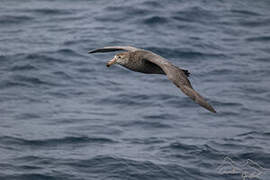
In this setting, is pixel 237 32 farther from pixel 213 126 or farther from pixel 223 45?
pixel 213 126

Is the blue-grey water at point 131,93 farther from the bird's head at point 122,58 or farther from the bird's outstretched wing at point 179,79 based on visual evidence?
the bird's outstretched wing at point 179,79

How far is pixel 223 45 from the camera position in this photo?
21750mm

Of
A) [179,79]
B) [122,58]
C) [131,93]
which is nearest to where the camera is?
[179,79]

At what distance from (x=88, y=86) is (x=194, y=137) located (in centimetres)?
406

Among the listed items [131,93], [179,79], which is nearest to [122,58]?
[179,79]

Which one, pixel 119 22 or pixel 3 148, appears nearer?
pixel 3 148

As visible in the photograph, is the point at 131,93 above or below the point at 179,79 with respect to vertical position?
below

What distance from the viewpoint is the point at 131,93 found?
60.6ft

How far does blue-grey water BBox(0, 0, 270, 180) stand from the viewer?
14.8 metres

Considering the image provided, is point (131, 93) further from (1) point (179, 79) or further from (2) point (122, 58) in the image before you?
(1) point (179, 79)

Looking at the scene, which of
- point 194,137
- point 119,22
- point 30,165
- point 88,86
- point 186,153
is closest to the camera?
point 30,165

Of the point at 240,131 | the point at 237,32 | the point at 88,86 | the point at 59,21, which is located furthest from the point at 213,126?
the point at 59,21

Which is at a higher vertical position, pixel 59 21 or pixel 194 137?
pixel 59 21

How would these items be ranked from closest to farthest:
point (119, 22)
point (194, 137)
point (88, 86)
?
point (194, 137), point (88, 86), point (119, 22)
